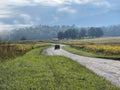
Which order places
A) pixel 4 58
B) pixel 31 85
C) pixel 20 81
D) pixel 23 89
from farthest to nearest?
pixel 4 58
pixel 20 81
pixel 31 85
pixel 23 89

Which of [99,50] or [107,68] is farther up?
[107,68]

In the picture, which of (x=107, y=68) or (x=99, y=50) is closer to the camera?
(x=107, y=68)

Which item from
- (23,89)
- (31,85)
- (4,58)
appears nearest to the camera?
(23,89)

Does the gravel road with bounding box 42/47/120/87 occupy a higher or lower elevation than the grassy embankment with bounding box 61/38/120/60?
higher

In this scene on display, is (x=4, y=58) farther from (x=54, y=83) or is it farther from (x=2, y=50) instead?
(x=54, y=83)

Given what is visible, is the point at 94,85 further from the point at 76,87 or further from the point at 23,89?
the point at 23,89

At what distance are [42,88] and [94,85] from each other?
3.13 meters

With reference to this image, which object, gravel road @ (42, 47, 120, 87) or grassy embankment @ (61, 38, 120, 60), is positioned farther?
grassy embankment @ (61, 38, 120, 60)

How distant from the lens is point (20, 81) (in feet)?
65.5

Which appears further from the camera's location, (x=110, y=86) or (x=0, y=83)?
(x=0, y=83)

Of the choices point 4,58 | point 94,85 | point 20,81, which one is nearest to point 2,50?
point 4,58

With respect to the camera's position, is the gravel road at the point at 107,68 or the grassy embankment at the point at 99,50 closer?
the gravel road at the point at 107,68

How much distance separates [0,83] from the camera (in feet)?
62.9

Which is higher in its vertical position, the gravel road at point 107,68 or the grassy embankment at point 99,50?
the gravel road at point 107,68
